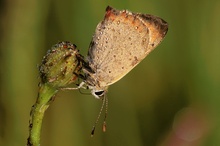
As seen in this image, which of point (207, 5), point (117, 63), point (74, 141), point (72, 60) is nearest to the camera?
point (72, 60)

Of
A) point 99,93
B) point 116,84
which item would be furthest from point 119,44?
point 116,84

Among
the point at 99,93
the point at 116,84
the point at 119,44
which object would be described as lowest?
the point at 116,84

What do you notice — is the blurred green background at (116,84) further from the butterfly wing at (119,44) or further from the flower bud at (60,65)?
the flower bud at (60,65)

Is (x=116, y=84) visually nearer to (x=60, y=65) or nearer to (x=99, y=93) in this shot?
(x=99, y=93)

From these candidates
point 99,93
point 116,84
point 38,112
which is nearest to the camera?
point 38,112

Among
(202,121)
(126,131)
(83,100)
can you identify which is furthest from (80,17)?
(202,121)

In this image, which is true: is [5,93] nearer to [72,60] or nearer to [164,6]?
[164,6]

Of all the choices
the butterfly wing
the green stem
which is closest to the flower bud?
the green stem
